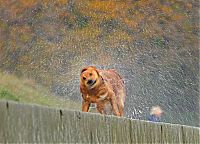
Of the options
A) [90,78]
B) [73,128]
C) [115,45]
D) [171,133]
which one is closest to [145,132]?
[171,133]

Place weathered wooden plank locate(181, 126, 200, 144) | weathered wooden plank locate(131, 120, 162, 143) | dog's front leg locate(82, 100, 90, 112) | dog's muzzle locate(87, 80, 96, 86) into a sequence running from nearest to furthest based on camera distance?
weathered wooden plank locate(131, 120, 162, 143) → weathered wooden plank locate(181, 126, 200, 144) → dog's muzzle locate(87, 80, 96, 86) → dog's front leg locate(82, 100, 90, 112)

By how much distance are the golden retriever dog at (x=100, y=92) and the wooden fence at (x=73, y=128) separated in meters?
3.52

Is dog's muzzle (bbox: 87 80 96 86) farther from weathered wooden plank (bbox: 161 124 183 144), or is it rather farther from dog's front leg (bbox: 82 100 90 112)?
weathered wooden plank (bbox: 161 124 183 144)

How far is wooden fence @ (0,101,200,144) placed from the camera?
2.82 feet

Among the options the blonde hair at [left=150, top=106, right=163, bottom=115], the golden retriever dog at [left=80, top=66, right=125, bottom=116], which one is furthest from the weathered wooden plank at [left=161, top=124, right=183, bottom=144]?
the blonde hair at [left=150, top=106, right=163, bottom=115]

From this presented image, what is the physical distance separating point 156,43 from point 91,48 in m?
1.62

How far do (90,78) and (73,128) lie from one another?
3821mm

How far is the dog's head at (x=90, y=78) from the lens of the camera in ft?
15.8

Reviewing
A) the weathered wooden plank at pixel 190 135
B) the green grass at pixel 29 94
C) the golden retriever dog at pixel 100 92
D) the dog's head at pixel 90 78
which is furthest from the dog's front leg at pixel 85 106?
the weathered wooden plank at pixel 190 135

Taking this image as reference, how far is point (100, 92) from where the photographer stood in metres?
4.90

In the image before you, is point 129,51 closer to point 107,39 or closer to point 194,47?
point 107,39

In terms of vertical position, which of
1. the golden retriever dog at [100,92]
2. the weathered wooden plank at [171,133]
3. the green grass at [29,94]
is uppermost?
the green grass at [29,94]

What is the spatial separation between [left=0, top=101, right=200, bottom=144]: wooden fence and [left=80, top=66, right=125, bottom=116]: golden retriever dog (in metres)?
3.52

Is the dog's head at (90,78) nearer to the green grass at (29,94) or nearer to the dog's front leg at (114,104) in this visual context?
the dog's front leg at (114,104)
